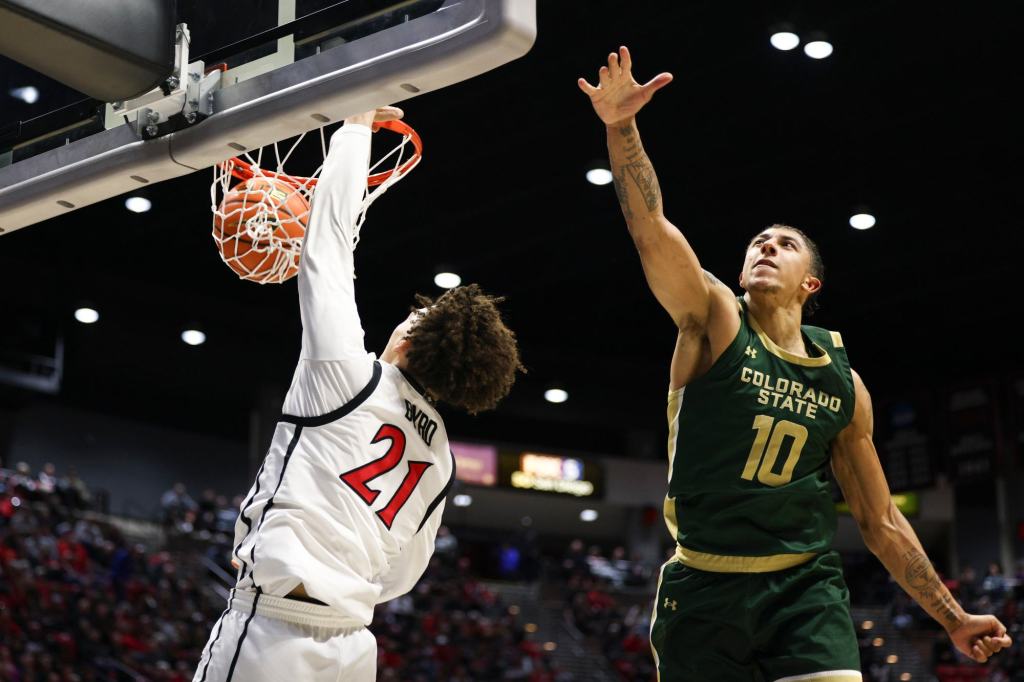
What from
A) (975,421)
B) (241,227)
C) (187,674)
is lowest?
(187,674)

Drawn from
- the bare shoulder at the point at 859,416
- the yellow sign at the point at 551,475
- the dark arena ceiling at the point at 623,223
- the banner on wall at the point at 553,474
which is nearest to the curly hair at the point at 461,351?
the bare shoulder at the point at 859,416

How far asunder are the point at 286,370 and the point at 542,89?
27.1 feet

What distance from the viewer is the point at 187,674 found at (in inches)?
501

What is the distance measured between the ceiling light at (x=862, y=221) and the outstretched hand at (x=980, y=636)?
10347 millimetres

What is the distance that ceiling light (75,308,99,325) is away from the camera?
54.5 ft

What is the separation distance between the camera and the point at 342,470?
315cm

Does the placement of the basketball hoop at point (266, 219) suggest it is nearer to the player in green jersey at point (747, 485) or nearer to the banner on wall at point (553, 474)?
the player in green jersey at point (747, 485)

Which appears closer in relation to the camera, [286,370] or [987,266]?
[987,266]

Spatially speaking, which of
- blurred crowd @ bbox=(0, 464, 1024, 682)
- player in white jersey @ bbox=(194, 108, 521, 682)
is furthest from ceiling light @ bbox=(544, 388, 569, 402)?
player in white jersey @ bbox=(194, 108, 521, 682)

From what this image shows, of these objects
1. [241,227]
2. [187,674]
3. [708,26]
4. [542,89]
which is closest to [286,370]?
[187,674]

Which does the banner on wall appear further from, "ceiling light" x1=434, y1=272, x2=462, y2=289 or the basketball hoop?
the basketball hoop

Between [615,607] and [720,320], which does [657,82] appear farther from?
[615,607]

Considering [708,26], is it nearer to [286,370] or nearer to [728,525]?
[728,525]

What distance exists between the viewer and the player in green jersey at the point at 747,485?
3.68 m
